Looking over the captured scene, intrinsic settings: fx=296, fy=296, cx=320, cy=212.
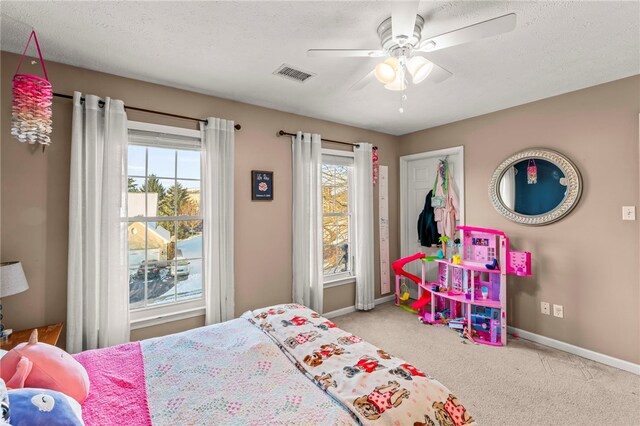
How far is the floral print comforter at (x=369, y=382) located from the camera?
1.18 meters

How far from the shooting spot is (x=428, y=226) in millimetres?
4117

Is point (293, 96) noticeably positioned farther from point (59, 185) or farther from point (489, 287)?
point (489, 287)

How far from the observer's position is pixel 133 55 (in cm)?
217

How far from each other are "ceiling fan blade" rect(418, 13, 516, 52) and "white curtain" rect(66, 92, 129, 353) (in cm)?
237

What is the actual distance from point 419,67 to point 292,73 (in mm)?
1066

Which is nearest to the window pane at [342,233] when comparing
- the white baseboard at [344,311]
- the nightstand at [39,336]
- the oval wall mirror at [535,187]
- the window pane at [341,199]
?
the window pane at [341,199]

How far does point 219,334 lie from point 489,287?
9.38 ft

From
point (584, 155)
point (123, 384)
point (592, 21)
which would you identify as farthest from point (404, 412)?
point (584, 155)

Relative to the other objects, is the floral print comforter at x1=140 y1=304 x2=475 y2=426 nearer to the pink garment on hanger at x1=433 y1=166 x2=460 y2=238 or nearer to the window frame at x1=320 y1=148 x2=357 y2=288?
the window frame at x1=320 y1=148 x2=357 y2=288

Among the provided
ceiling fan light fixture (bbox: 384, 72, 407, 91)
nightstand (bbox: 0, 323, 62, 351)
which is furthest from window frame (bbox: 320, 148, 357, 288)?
nightstand (bbox: 0, 323, 62, 351)

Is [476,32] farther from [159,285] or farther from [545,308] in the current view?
[159,285]

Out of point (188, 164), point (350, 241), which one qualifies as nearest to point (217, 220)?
point (188, 164)

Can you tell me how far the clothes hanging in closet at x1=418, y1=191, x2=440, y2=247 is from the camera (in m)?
4.10

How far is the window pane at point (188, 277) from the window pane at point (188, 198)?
1.54ft
